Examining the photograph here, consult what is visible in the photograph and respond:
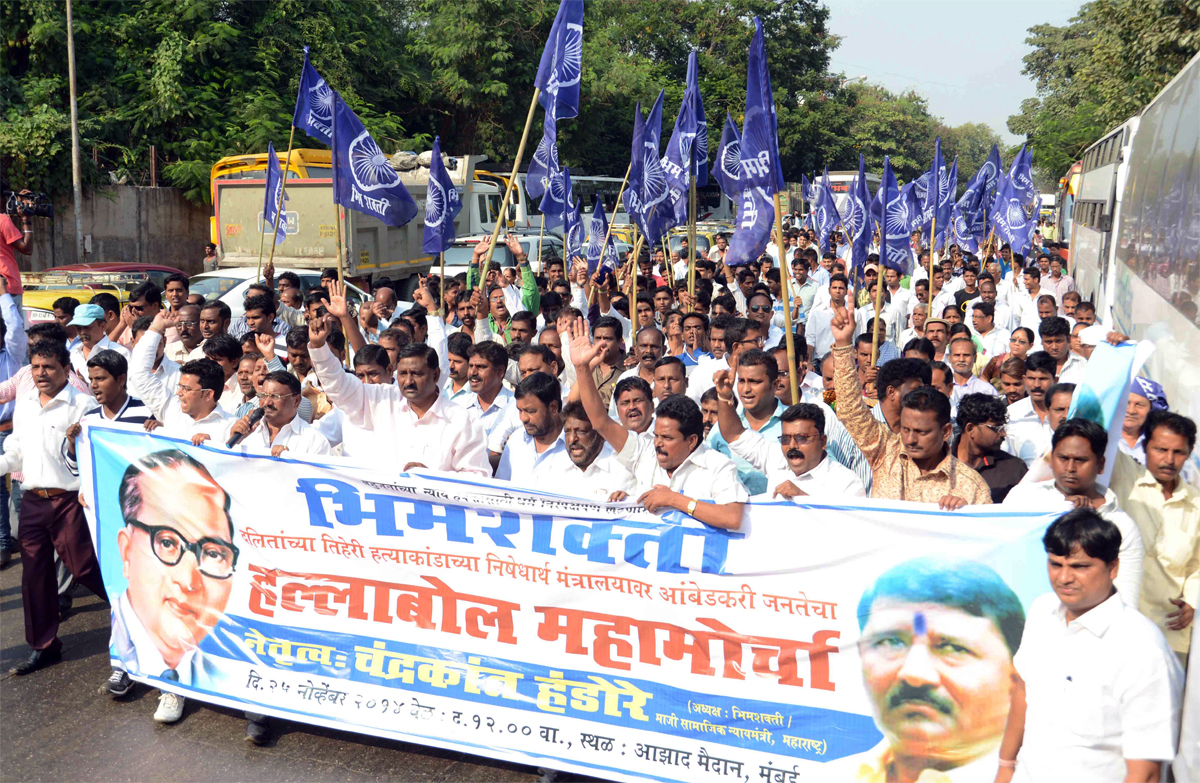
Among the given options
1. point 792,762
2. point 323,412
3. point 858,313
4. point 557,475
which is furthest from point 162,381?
point 858,313

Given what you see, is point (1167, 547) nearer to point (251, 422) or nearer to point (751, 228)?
point (751, 228)

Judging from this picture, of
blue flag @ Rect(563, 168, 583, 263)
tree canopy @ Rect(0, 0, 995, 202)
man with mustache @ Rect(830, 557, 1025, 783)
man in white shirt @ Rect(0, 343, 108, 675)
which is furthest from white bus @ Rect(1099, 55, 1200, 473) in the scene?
tree canopy @ Rect(0, 0, 995, 202)

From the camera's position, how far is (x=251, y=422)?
17.2 ft

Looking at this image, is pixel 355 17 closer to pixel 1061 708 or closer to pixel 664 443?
pixel 664 443

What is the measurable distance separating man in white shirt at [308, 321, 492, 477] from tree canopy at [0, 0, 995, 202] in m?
19.2

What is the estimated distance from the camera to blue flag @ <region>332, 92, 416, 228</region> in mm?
7770

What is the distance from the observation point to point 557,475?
4875 millimetres

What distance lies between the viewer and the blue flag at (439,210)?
→ 349 inches

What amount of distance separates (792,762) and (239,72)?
24.7m

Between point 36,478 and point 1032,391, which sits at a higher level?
point 1032,391

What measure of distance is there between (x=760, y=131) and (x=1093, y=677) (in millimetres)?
3723

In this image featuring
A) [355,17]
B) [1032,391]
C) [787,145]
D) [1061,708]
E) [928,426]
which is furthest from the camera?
[787,145]

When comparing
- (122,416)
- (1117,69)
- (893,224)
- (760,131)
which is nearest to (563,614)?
(122,416)

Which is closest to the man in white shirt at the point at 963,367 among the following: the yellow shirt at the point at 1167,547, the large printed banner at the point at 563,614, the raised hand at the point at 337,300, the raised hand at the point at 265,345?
the yellow shirt at the point at 1167,547
